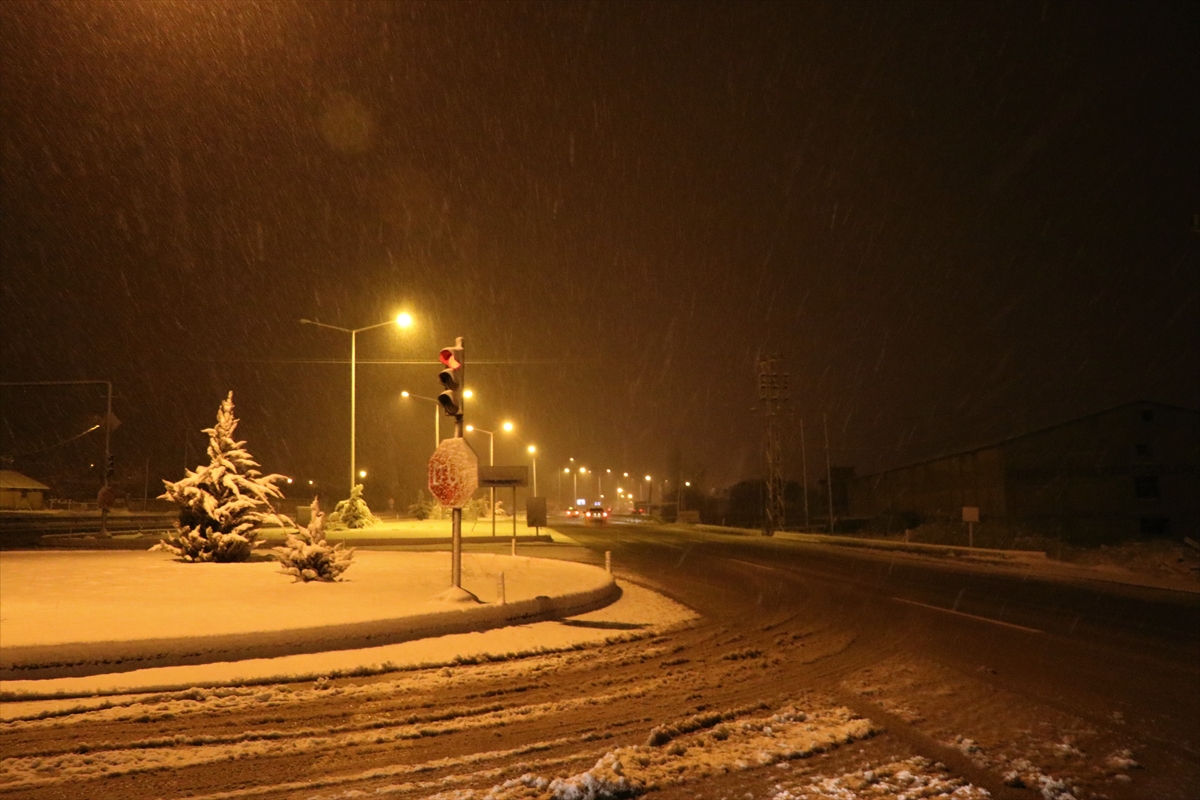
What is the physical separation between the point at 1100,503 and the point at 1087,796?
57.1 m

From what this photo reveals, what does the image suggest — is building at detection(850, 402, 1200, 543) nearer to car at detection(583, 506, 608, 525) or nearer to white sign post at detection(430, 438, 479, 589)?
car at detection(583, 506, 608, 525)

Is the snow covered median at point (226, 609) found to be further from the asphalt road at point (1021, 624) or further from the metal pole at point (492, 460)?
the metal pole at point (492, 460)

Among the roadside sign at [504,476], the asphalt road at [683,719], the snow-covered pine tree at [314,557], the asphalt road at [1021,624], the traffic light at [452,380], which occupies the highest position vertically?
the traffic light at [452,380]

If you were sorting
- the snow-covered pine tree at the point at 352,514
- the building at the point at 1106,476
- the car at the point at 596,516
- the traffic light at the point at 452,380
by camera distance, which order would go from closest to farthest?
the traffic light at the point at 452,380, the snow-covered pine tree at the point at 352,514, the building at the point at 1106,476, the car at the point at 596,516

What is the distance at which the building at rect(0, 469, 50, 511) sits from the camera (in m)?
75.5

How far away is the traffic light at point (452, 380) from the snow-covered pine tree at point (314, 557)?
4491mm

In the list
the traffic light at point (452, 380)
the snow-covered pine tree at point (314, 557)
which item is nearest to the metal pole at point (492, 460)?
the snow-covered pine tree at point (314, 557)

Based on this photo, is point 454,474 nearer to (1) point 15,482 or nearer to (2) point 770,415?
(2) point 770,415

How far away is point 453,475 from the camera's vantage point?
1297cm

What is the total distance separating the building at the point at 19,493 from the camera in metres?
75.5

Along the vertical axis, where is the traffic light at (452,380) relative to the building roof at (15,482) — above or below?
below

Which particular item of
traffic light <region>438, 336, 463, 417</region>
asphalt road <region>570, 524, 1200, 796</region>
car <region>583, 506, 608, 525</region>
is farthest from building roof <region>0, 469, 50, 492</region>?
traffic light <region>438, 336, 463, 417</region>

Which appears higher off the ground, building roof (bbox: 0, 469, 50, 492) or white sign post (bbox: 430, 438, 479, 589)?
building roof (bbox: 0, 469, 50, 492)

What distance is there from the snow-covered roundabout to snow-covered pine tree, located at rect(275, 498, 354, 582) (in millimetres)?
264
